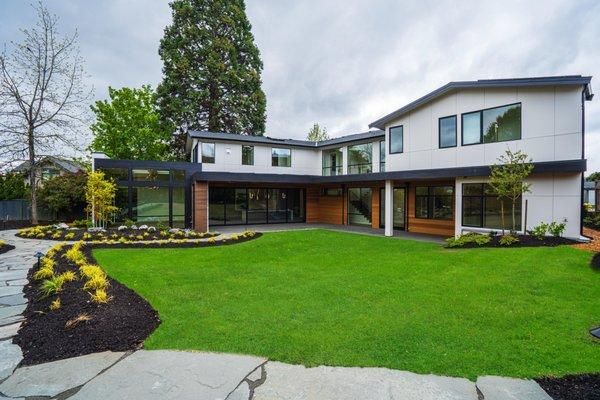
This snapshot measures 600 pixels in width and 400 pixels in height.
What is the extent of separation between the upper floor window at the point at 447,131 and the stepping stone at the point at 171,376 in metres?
11.8

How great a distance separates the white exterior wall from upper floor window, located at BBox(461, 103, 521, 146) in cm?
1018

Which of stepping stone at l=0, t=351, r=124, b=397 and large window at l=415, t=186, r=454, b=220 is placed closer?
stepping stone at l=0, t=351, r=124, b=397

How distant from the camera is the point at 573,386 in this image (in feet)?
9.43

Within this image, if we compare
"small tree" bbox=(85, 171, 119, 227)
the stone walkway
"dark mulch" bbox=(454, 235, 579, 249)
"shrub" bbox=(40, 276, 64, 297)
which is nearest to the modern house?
"dark mulch" bbox=(454, 235, 579, 249)

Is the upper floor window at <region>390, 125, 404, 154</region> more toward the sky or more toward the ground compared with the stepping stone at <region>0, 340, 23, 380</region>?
more toward the sky

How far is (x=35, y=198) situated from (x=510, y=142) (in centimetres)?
2274

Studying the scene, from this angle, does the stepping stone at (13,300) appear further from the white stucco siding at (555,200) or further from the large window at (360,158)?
the large window at (360,158)

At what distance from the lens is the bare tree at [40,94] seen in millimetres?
16453

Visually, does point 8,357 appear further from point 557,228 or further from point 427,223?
point 427,223

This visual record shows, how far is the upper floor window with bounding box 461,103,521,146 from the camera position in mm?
10719

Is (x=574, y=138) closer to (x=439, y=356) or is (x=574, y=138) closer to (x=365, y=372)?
(x=439, y=356)

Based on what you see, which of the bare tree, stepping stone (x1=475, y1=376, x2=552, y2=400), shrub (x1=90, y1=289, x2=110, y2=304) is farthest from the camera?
the bare tree

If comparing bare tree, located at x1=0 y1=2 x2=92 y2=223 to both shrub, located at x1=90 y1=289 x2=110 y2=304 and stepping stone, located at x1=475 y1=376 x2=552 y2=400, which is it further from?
stepping stone, located at x1=475 y1=376 x2=552 y2=400

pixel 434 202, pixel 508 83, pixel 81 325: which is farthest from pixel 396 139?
pixel 81 325
